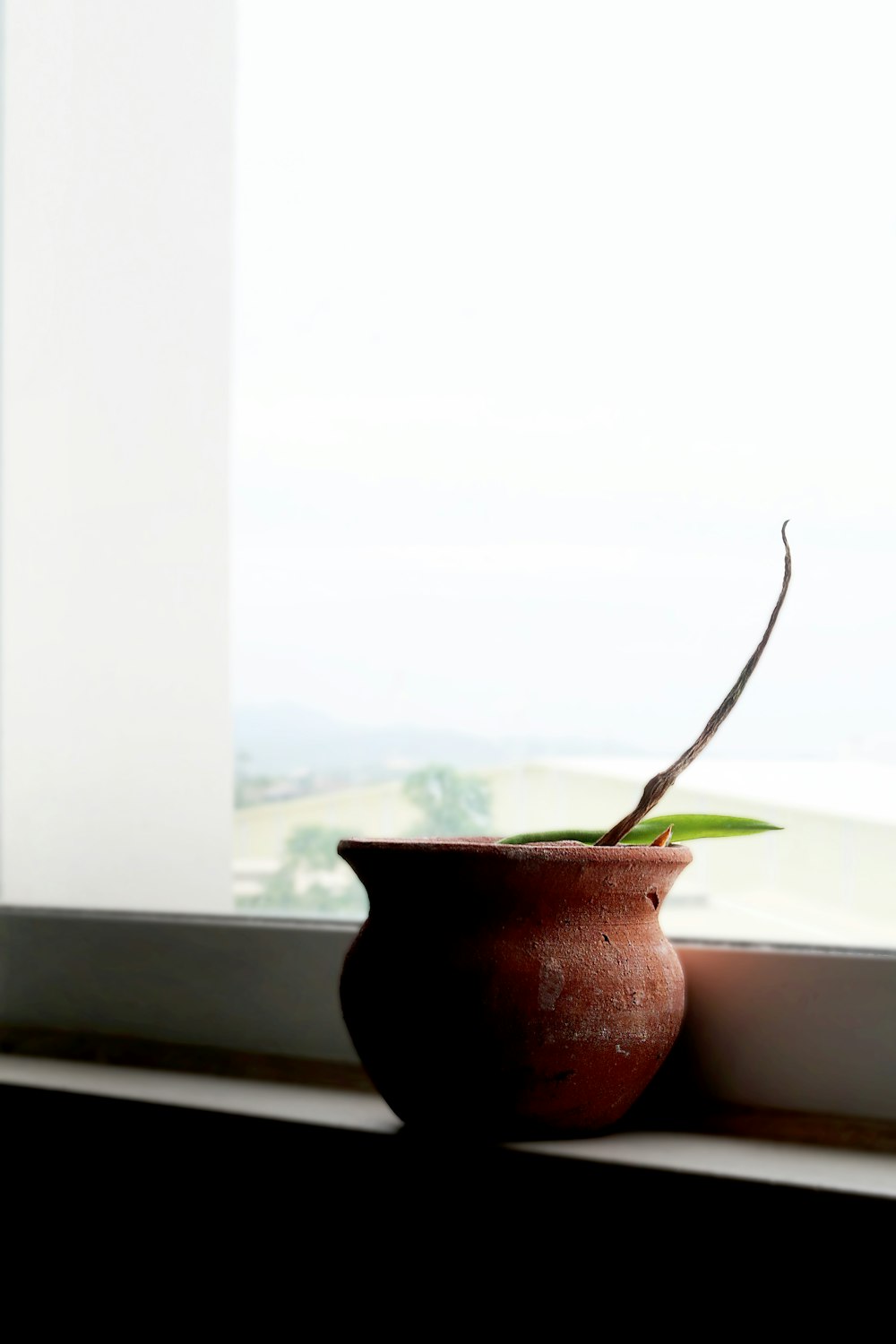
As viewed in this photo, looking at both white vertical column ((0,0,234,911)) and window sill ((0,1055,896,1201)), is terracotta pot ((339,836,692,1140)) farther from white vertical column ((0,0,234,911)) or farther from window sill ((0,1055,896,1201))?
white vertical column ((0,0,234,911))

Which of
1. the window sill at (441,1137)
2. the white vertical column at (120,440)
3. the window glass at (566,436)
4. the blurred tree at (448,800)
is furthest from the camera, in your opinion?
the white vertical column at (120,440)

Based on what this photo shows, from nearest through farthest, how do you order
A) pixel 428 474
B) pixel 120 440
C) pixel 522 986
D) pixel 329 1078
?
pixel 522 986
pixel 329 1078
pixel 428 474
pixel 120 440

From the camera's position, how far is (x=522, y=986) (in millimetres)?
582

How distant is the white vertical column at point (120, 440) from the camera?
0.97 metres

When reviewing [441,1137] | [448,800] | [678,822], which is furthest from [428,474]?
[441,1137]

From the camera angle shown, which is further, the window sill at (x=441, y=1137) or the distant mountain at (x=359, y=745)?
the distant mountain at (x=359, y=745)

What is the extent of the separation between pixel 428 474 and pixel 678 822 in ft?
1.16

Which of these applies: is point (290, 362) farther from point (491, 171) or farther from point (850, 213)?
point (850, 213)

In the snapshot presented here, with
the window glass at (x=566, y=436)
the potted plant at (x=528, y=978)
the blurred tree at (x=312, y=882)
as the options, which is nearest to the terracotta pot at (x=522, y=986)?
the potted plant at (x=528, y=978)

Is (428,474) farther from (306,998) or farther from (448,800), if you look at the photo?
(306,998)

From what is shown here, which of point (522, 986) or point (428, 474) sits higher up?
point (428, 474)

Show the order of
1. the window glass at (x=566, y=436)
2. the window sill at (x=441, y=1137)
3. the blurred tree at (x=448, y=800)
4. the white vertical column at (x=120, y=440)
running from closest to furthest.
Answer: the window sill at (x=441, y=1137) < the window glass at (x=566, y=436) < the blurred tree at (x=448, y=800) < the white vertical column at (x=120, y=440)

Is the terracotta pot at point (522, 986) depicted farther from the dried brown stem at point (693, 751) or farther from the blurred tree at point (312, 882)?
the blurred tree at point (312, 882)

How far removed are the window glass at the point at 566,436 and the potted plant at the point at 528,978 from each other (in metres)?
0.15
